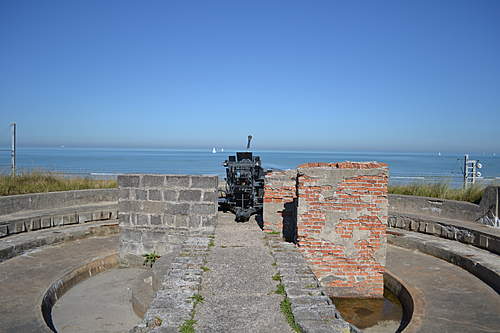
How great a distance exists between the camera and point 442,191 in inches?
417

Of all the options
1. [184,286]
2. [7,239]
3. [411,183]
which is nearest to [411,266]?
[184,286]

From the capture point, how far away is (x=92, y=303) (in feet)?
18.2

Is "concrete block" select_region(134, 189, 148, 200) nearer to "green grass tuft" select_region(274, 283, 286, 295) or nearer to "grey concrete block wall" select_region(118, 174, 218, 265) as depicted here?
"grey concrete block wall" select_region(118, 174, 218, 265)

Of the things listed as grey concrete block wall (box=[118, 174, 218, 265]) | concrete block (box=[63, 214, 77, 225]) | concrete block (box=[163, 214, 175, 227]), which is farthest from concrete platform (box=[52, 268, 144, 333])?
concrete block (box=[63, 214, 77, 225])

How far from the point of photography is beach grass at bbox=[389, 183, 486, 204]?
9.81m

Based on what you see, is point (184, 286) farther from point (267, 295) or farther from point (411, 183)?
point (411, 183)

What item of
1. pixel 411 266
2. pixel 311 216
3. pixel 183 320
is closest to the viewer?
pixel 183 320

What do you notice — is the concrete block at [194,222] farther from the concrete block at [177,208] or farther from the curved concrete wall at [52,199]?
the curved concrete wall at [52,199]

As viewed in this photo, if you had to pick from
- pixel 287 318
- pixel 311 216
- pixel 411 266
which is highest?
pixel 311 216

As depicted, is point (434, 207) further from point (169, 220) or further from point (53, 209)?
point (53, 209)

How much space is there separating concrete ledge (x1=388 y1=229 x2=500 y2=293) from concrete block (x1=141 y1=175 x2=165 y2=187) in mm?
4692

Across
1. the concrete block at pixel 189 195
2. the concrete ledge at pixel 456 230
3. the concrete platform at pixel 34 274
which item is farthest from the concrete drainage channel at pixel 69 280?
the concrete ledge at pixel 456 230

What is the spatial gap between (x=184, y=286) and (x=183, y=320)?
0.71m

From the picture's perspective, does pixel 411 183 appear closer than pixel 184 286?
No
